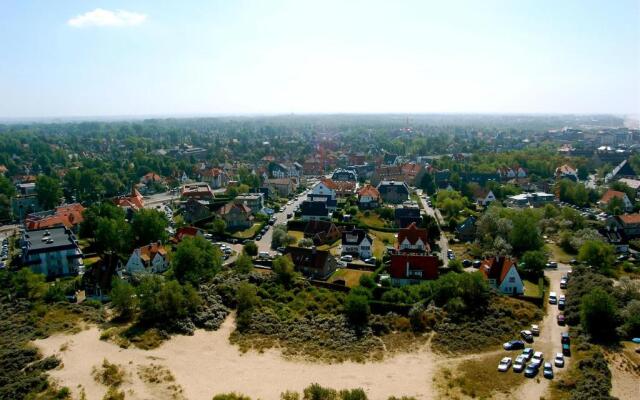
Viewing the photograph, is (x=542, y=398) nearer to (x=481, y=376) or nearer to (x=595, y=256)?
(x=481, y=376)

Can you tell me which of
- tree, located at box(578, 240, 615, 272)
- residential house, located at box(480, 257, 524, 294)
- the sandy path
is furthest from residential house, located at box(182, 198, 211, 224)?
tree, located at box(578, 240, 615, 272)

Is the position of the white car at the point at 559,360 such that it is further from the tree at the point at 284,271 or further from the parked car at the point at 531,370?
the tree at the point at 284,271

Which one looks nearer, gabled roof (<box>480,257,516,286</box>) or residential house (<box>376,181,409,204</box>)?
gabled roof (<box>480,257,516,286</box>)

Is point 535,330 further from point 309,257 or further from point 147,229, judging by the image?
point 147,229

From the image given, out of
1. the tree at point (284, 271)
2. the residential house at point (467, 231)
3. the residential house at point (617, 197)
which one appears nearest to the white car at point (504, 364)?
the tree at point (284, 271)

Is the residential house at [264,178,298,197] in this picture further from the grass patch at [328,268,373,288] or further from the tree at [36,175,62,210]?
the grass patch at [328,268,373,288]
